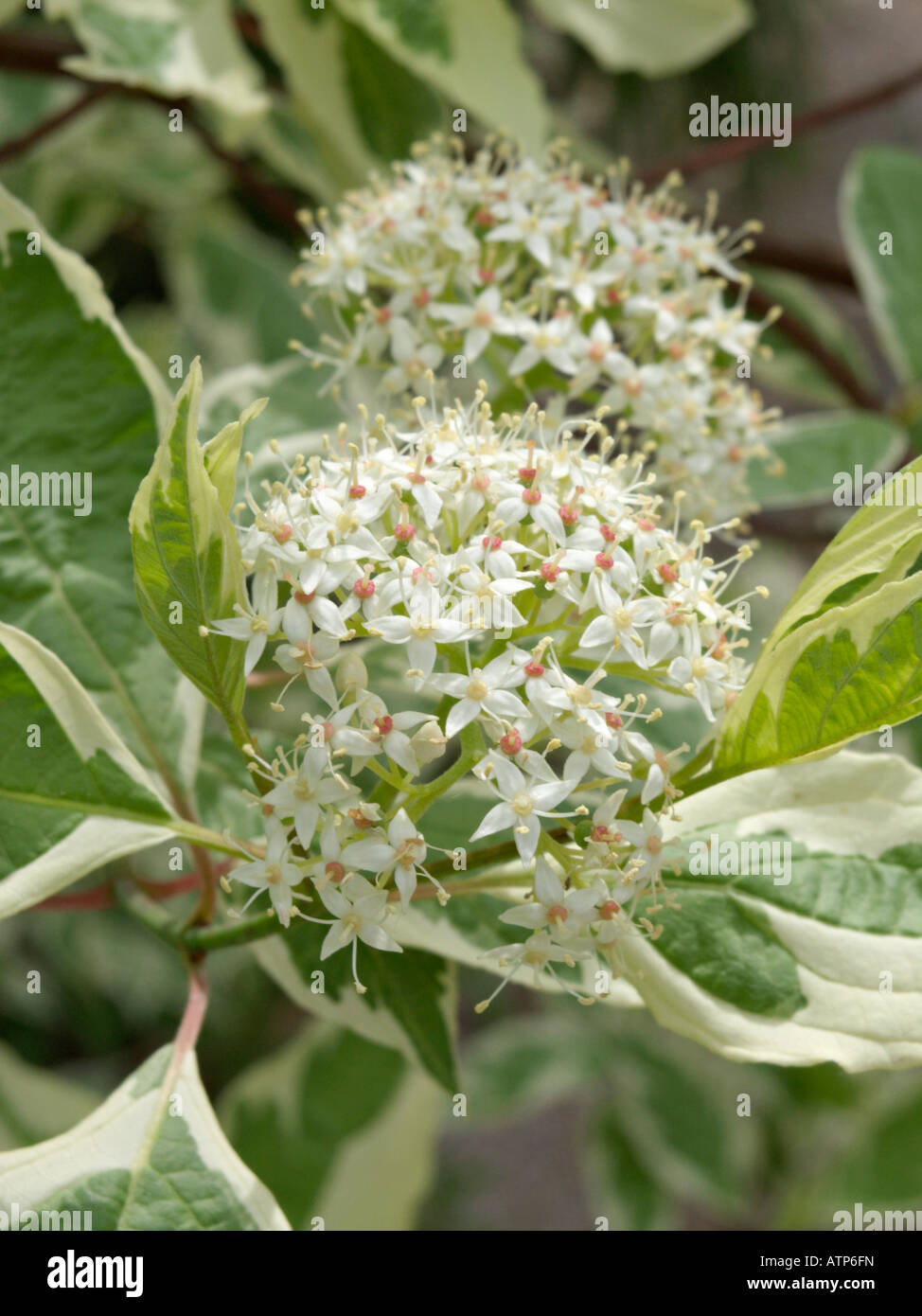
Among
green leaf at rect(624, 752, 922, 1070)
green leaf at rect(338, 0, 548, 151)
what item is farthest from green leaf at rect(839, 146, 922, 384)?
green leaf at rect(624, 752, 922, 1070)

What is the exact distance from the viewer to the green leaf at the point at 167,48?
82 cm

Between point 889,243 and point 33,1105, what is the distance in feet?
3.78

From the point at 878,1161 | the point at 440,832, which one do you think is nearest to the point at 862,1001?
the point at 440,832

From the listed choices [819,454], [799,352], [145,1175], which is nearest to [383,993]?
[145,1175]

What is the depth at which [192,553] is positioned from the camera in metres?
0.49

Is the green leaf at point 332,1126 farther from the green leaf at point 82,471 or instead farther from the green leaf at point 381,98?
the green leaf at point 381,98

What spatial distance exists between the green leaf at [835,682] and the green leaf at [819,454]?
411mm

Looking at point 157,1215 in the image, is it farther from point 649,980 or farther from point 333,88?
point 333,88

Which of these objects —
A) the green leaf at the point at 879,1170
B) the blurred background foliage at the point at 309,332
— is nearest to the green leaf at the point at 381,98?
the blurred background foliage at the point at 309,332

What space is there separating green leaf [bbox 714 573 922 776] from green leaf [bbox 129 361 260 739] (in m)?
0.22

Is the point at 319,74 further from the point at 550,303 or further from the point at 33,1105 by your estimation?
the point at 33,1105

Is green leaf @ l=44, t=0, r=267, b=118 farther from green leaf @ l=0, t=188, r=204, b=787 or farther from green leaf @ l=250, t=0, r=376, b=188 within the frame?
green leaf @ l=0, t=188, r=204, b=787

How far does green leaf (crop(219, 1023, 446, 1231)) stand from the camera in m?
1.14
